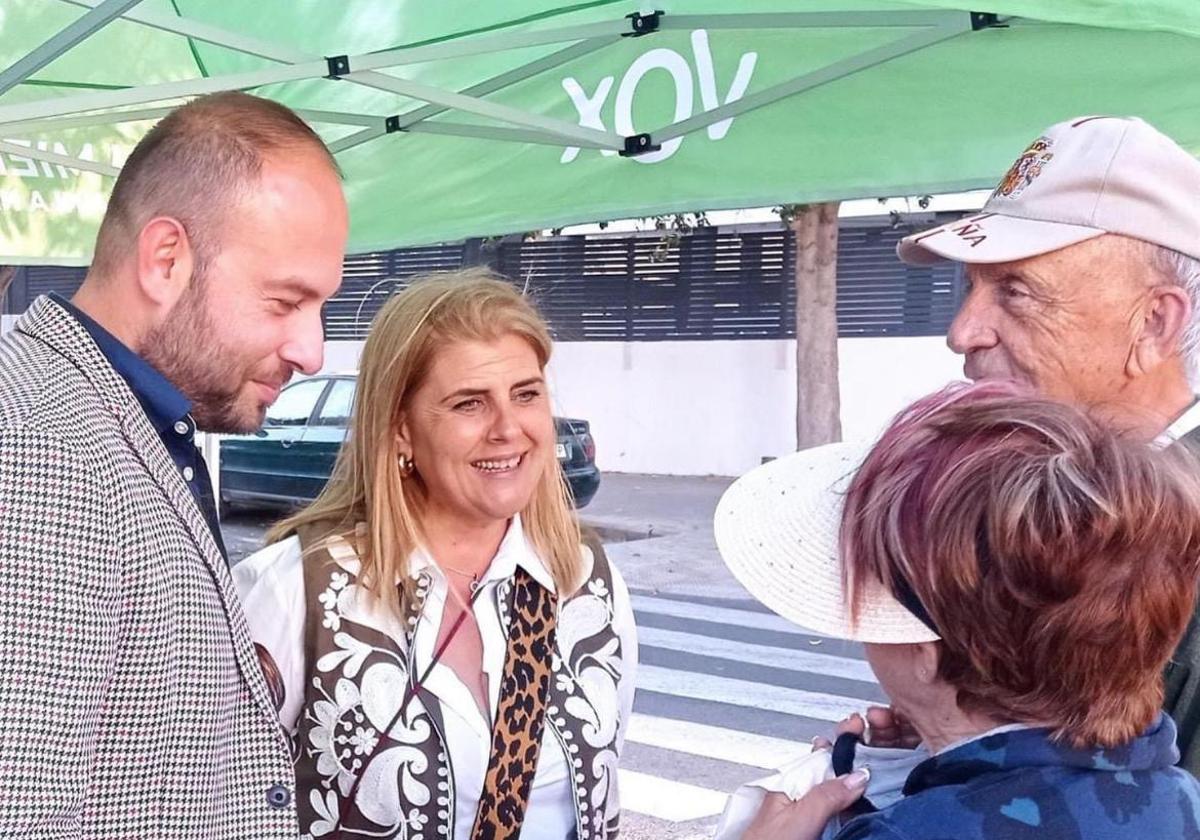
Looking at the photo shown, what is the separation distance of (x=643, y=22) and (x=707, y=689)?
15.9 feet

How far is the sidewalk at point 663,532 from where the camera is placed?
10.9m

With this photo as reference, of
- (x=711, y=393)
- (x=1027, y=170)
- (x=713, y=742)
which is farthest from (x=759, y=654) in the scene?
(x=711, y=393)

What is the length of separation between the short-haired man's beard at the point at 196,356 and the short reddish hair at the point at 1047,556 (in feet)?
3.08

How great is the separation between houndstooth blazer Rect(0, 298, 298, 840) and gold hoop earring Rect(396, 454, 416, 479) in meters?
0.80

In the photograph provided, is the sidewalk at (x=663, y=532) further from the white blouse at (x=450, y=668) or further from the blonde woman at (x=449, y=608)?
the white blouse at (x=450, y=668)

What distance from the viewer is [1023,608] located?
1.13 meters

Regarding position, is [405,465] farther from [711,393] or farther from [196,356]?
[711,393]

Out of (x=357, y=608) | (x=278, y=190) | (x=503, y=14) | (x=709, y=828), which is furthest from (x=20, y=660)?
(x=709, y=828)

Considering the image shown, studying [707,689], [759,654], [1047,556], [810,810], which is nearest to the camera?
[1047,556]

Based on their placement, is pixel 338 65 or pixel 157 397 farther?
pixel 338 65

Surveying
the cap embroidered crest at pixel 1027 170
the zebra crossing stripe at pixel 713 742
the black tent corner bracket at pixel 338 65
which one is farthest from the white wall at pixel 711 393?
the cap embroidered crest at pixel 1027 170

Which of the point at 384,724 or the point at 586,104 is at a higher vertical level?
the point at 586,104

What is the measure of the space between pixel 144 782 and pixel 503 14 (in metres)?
2.65

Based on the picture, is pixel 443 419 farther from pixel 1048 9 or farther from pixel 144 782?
pixel 1048 9
